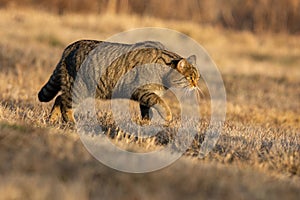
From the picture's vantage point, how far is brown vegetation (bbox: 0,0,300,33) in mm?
23891

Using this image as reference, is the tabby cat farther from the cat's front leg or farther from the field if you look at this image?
the field

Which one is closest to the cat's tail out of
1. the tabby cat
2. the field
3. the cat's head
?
the tabby cat

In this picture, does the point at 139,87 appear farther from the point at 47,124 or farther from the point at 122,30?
the point at 122,30

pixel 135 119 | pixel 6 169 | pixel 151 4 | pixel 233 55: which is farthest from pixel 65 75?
pixel 151 4

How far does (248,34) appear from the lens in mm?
22047

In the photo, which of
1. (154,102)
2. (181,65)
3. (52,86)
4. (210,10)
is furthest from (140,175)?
(210,10)

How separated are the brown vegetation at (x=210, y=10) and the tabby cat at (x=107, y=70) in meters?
16.3

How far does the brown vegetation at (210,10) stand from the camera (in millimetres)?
23891

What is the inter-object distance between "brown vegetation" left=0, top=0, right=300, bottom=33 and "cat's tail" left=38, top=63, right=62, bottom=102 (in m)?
16.0

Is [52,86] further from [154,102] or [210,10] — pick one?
[210,10]

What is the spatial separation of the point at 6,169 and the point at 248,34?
726 inches

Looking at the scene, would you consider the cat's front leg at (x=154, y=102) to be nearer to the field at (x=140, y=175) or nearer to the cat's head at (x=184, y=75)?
the cat's head at (x=184, y=75)

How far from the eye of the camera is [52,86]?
7410 millimetres

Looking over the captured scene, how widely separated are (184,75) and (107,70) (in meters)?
0.91
